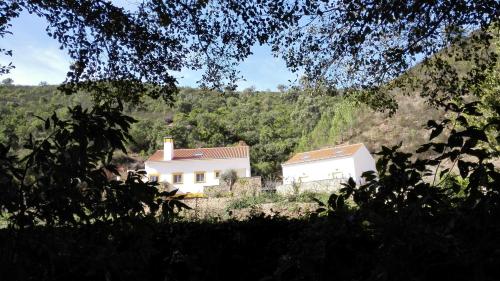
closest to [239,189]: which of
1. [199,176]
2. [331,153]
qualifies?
[331,153]

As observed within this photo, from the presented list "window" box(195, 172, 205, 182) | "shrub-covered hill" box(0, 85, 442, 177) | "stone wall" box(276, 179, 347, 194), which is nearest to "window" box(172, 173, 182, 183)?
"window" box(195, 172, 205, 182)

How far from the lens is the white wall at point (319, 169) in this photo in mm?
29795

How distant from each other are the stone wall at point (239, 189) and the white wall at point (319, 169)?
3036 millimetres

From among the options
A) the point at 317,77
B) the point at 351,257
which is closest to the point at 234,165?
the point at 317,77

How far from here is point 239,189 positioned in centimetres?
2731

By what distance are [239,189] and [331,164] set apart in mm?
7668

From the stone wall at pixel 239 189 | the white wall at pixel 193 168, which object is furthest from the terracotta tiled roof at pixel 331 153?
the stone wall at pixel 239 189

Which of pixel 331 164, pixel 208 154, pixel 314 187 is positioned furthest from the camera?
pixel 208 154

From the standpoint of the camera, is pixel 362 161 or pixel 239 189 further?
pixel 362 161

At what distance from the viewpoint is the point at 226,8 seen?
4453mm

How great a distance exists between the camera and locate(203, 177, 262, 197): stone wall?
25984 millimetres

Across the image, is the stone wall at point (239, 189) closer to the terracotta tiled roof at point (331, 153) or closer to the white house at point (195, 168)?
the terracotta tiled roof at point (331, 153)

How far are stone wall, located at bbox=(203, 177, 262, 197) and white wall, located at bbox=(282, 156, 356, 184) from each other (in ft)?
9.96

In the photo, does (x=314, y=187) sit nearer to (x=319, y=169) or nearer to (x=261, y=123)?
(x=319, y=169)
